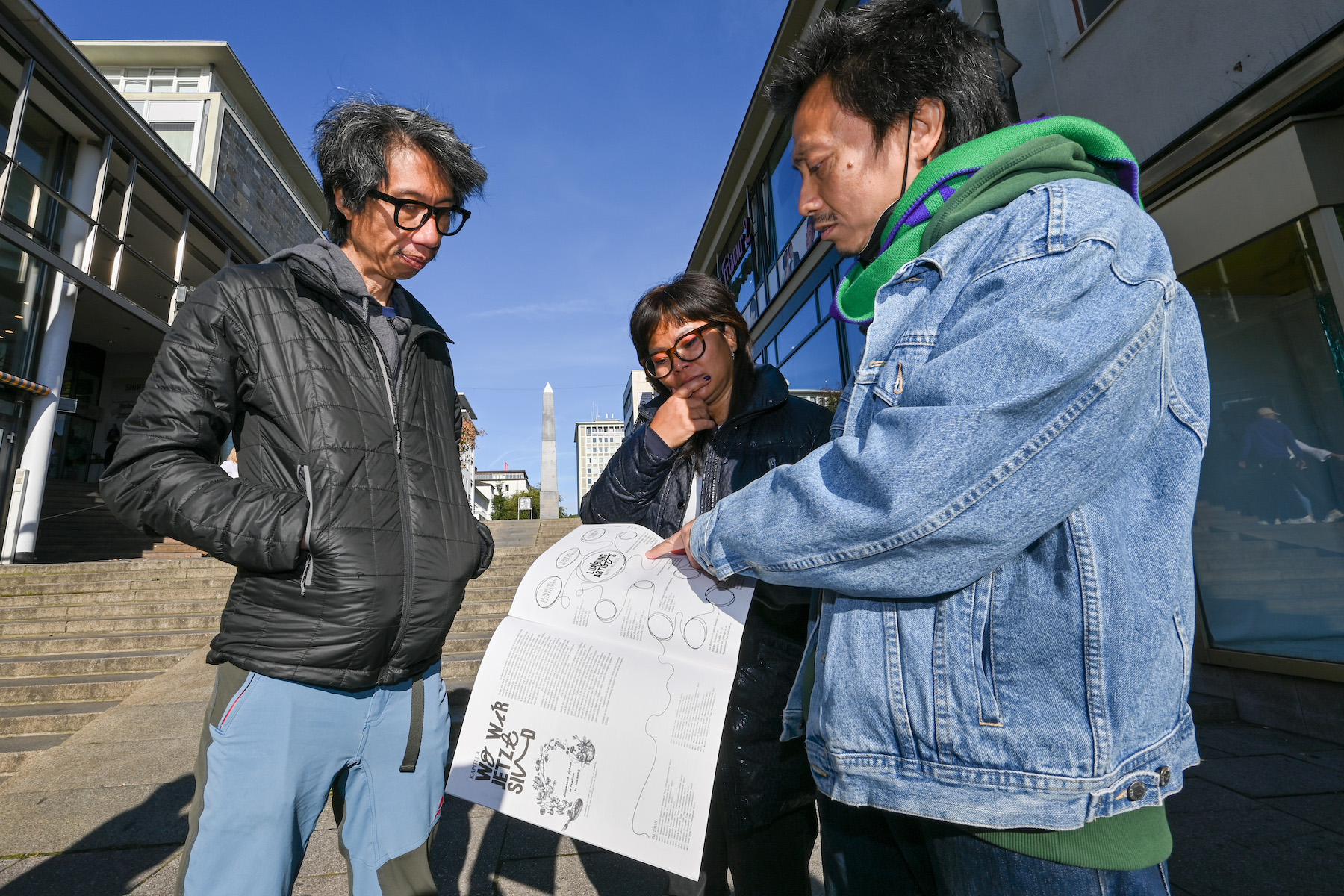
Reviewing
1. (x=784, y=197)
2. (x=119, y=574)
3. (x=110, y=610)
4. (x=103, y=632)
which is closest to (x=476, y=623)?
(x=103, y=632)

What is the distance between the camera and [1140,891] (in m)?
0.77

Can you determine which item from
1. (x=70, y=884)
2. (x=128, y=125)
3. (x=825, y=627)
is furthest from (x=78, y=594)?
(x=128, y=125)

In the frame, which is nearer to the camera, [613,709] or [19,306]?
[613,709]

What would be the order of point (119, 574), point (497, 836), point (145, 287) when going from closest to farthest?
point (497, 836), point (119, 574), point (145, 287)

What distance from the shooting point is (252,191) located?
19.9 m

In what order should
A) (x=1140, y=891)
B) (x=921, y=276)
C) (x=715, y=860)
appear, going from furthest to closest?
(x=715, y=860), (x=921, y=276), (x=1140, y=891)

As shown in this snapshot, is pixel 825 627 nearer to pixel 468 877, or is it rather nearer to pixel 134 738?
pixel 468 877

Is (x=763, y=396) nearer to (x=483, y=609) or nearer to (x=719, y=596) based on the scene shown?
(x=719, y=596)

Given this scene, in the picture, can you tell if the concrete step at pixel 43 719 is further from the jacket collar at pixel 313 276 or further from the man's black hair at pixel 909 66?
the man's black hair at pixel 909 66

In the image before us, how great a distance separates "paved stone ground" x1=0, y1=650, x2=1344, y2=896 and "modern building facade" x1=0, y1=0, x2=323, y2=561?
917 cm

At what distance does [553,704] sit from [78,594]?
27.5 ft

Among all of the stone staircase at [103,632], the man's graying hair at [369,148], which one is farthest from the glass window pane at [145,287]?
the man's graying hair at [369,148]

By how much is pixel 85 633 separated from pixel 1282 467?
380 inches

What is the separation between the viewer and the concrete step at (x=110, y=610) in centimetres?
632
